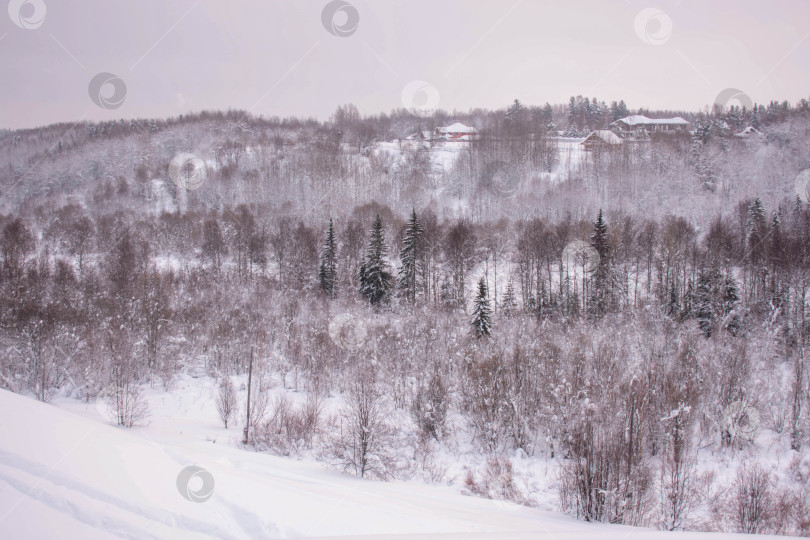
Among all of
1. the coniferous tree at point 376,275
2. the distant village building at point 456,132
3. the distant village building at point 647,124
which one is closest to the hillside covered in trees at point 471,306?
the coniferous tree at point 376,275

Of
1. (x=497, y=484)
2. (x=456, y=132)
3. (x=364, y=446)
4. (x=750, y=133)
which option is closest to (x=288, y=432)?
(x=364, y=446)

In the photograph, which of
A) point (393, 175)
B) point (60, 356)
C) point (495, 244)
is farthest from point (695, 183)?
point (60, 356)

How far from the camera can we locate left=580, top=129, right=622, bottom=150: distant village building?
8238 centimetres

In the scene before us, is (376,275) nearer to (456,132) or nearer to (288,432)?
(288,432)

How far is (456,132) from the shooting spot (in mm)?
102500

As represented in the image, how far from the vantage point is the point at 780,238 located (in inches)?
1524

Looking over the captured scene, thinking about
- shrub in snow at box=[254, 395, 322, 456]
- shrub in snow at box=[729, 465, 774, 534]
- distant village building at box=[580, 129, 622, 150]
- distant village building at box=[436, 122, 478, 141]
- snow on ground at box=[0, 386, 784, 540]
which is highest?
distant village building at box=[436, 122, 478, 141]

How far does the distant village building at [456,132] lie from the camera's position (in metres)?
101

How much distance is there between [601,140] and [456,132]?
32569 millimetres

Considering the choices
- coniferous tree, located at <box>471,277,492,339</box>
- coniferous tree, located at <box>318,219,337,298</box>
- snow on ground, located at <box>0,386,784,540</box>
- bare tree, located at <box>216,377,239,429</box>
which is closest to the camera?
snow on ground, located at <box>0,386,784,540</box>

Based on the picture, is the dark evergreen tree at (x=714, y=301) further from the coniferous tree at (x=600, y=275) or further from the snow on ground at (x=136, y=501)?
the snow on ground at (x=136, y=501)

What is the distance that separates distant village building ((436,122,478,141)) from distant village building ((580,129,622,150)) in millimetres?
24756

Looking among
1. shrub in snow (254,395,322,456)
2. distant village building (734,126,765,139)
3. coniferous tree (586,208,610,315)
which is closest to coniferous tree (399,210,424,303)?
coniferous tree (586,208,610,315)

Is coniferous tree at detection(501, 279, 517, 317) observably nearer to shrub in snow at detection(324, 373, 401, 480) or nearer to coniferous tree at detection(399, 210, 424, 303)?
coniferous tree at detection(399, 210, 424, 303)
